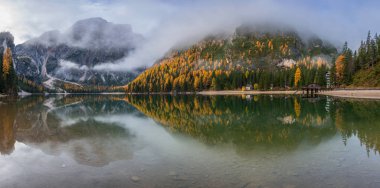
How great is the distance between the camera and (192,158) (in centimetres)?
1585

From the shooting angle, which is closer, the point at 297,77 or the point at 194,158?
the point at 194,158

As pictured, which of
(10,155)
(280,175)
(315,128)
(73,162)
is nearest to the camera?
(280,175)

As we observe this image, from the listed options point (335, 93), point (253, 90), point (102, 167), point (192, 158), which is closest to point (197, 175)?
point (192, 158)

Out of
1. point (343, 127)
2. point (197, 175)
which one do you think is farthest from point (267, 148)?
point (343, 127)

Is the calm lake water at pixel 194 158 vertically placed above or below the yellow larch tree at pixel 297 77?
below

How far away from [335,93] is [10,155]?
4788 inches

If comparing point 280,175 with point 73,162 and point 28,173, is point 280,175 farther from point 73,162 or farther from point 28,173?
point 28,173

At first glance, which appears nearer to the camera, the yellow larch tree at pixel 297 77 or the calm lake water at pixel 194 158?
the calm lake water at pixel 194 158

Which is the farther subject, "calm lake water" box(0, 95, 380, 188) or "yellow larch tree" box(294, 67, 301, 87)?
"yellow larch tree" box(294, 67, 301, 87)

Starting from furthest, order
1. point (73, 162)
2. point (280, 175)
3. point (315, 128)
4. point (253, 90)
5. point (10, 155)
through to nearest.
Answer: point (253, 90)
point (315, 128)
point (10, 155)
point (73, 162)
point (280, 175)

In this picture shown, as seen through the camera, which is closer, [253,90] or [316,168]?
[316,168]

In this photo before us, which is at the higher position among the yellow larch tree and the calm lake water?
the yellow larch tree

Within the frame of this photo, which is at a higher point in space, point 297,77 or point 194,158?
point 297,77

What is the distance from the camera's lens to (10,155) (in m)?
16.9
